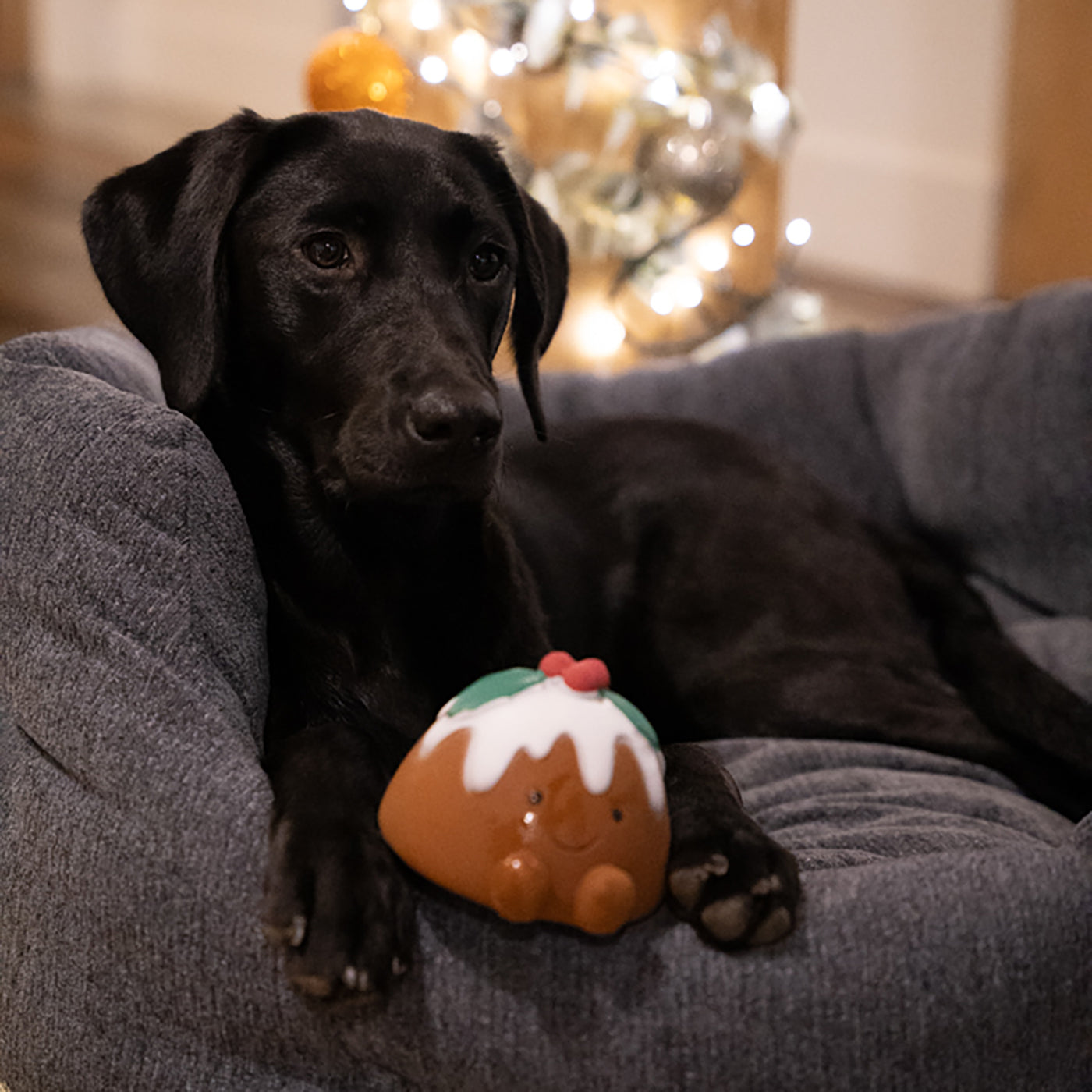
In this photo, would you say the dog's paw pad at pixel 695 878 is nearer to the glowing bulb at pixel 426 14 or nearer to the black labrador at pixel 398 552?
the black labrador at pixel 398 552

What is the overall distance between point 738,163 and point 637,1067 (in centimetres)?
290

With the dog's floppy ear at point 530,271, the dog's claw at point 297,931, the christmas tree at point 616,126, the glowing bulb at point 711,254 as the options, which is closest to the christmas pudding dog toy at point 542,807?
the dog's claw at point 297,931

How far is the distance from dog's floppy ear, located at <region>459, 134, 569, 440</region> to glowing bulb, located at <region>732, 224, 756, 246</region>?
82.7 inches

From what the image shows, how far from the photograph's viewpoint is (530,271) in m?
1.61

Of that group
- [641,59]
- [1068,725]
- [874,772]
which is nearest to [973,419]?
[1068,725]

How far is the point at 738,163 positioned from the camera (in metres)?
3.33

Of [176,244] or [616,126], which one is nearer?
[176,244]

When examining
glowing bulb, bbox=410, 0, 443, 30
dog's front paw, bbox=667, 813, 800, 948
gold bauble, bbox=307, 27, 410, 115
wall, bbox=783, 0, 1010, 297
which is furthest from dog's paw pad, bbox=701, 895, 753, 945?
wall, bbox=783, 0, 1010, 297

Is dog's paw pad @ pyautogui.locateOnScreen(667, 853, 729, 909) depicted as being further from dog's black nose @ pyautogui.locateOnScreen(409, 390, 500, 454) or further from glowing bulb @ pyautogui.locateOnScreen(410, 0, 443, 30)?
glowing bulb @ pyautogui.locateOnScreen(410, 0, 443, 30)

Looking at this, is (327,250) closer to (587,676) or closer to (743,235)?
(587,676)

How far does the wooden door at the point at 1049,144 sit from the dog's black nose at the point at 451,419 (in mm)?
5352

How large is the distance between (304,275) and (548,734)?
2.22ft

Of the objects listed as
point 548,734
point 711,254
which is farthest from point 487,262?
point 711,254

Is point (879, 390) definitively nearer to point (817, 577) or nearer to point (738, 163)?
point (817, 577)
